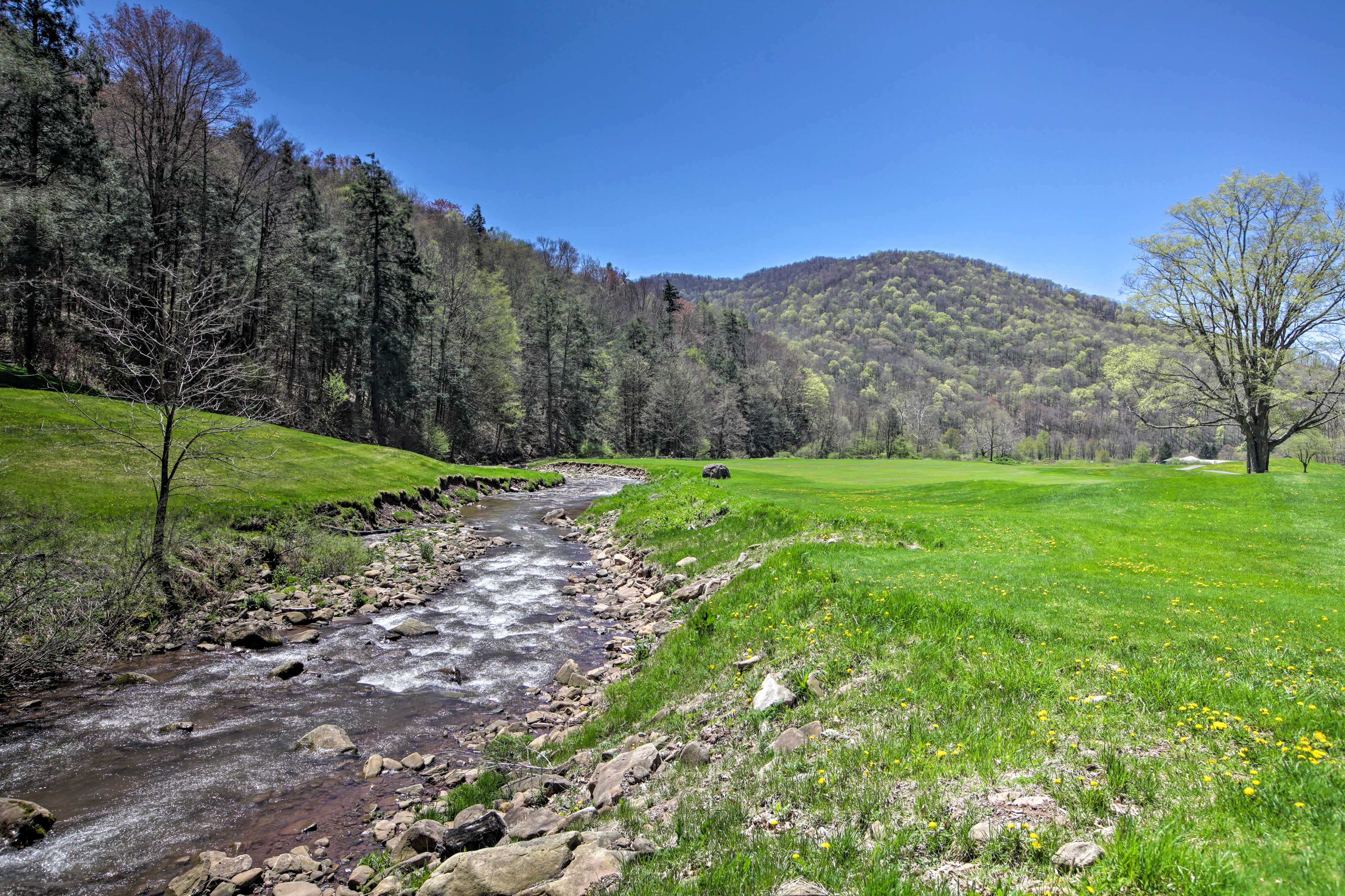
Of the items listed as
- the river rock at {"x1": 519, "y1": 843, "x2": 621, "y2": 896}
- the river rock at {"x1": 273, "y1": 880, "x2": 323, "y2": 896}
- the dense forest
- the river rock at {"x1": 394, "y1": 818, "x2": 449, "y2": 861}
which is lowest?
the river rock at {"x1": 273, "y1": 880, "x2": 323, "y2": 896}

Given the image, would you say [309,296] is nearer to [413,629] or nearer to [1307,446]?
[413,629]

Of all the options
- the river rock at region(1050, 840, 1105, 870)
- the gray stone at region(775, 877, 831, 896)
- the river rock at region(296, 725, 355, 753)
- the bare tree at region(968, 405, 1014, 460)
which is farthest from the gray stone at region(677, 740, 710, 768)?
the bare tree at region(968, 405, 1014, 460)

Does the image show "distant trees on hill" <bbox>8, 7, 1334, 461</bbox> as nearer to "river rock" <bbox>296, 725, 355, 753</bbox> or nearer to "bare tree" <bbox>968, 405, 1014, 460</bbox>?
"bare tree" <bbox>968, 405, 1014, 460</bbox>

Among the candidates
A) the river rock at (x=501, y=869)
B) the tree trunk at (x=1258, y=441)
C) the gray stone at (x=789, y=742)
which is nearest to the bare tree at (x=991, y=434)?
→ the tree trunk at (x=1258, y=441)

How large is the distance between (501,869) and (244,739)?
234 inches

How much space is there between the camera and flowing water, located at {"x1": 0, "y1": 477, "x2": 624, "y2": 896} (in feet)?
20.0

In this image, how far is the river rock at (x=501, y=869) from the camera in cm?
462

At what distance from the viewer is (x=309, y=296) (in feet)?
146

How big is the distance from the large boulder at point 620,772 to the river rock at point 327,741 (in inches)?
152

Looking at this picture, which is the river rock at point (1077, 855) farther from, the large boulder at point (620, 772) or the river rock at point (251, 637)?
the river rock at point (251, 637)

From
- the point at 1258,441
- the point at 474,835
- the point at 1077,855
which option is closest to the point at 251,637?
the point at 474,835

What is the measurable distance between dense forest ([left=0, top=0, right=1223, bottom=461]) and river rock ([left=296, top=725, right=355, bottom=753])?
6.81 meters

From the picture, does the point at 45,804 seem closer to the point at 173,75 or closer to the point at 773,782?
the point at 773,782

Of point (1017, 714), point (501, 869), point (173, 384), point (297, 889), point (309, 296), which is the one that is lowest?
point (297, 889)
